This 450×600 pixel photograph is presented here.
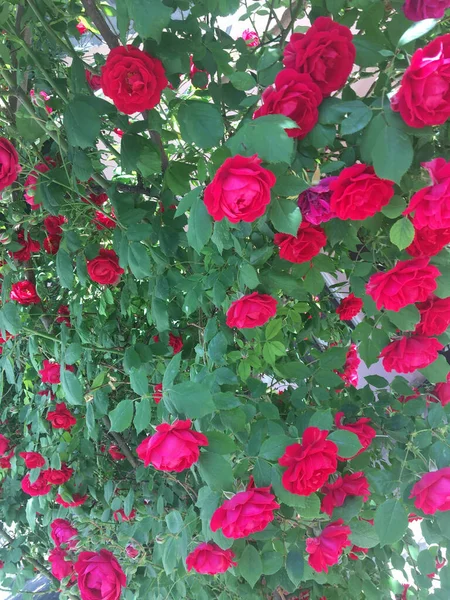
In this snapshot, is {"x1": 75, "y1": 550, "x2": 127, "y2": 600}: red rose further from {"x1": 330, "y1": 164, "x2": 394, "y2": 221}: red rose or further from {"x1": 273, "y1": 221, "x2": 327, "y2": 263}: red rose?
{"x1": 330, "y1": 164, "x2": 394, "y2": 221}: red rose

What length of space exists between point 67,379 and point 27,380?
A: 493 millimetres

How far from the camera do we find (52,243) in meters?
1.19

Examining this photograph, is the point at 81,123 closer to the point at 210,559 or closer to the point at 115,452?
the point at 210,559

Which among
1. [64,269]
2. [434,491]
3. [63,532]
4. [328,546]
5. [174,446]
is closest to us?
[174,446]

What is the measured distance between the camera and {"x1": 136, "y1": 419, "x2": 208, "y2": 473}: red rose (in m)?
0.58

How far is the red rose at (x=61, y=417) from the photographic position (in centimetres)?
119

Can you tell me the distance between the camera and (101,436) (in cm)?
148

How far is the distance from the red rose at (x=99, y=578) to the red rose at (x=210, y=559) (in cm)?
21

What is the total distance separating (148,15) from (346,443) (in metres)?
0.64

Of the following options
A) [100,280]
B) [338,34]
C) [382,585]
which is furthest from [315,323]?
[338,34]

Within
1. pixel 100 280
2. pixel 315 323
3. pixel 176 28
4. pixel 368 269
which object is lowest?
pixel 315 323

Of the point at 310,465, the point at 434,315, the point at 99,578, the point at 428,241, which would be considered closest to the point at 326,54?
the point at 428,241

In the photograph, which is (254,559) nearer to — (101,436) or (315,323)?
(315,323)

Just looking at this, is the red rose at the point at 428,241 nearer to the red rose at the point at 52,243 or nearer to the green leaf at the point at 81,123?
the green leaf at the point at 81,123
